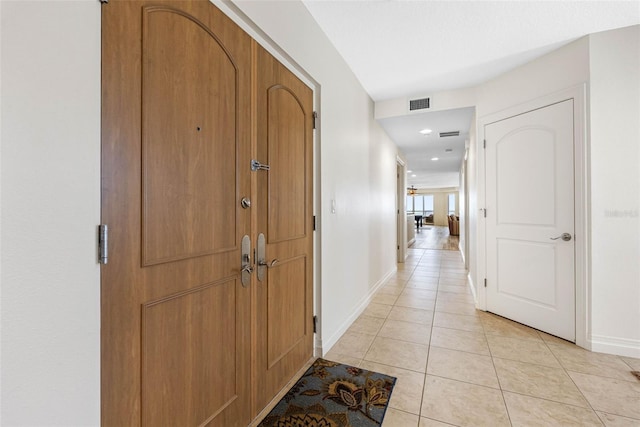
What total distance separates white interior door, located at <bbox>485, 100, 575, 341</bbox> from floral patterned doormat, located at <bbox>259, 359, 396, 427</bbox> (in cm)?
186

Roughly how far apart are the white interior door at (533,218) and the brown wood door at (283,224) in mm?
2229

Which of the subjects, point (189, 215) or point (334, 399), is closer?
point (189, 215)

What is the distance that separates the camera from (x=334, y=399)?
5.83 ft

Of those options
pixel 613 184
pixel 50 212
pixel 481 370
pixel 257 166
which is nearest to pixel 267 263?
pixel 257 166

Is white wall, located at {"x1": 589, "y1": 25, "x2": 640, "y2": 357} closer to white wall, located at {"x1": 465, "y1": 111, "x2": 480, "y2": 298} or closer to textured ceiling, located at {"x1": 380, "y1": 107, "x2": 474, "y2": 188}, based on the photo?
white wall, located at {"x1": 465, "y1": 111, "x2": 480, "y2": 298}

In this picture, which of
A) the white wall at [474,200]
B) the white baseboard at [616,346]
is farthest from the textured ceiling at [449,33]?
the white baseboard at [616,346]

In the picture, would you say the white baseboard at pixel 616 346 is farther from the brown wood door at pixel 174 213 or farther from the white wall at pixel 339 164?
the brown wood door at pixel 174 213

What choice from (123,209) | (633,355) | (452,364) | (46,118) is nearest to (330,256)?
(452,364)

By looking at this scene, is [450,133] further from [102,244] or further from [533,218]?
[102,244]

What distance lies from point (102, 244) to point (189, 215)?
35 centimetres

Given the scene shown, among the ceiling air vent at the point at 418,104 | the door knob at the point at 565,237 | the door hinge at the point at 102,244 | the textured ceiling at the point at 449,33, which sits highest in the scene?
the textured ceiling at the point at 449,33

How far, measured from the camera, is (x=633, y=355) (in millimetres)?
2283

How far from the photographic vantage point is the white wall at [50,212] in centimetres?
70

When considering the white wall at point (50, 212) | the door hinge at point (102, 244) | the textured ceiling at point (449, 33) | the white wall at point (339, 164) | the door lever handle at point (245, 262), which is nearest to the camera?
the white wall at point (50, 212)
